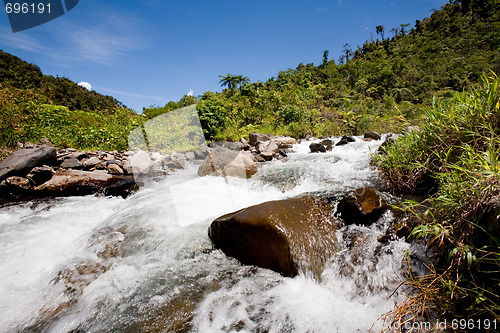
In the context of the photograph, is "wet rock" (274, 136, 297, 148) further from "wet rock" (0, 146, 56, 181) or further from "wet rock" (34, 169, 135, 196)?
"wet rock" (0, 146, 56, 181)

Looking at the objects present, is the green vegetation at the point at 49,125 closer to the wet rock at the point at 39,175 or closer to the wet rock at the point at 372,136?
the wet rock at the point at 39,175

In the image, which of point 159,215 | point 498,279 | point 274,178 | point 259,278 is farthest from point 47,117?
point 498,279

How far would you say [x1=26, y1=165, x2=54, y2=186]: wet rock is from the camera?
220 inches

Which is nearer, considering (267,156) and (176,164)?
(176,164)

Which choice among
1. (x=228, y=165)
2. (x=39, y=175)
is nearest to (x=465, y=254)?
(x=228, y=165)

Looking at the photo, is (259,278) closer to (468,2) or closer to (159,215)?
(159,215)

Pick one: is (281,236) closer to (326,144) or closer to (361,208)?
(361,208)

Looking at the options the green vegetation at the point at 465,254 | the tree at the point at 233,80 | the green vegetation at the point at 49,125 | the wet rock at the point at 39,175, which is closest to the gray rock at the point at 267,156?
the green vegetation at the point at 49,125


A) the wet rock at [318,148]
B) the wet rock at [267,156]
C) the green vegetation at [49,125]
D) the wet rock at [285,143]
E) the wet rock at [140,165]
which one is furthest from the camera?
the wet rock at [285,143]

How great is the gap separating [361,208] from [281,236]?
1.11m

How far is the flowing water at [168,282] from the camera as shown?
1793 millimetres

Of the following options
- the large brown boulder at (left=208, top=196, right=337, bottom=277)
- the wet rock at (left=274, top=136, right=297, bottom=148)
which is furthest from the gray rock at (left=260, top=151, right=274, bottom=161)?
the large brown boulder at (left=208, top=196, right=337, bottom=277)

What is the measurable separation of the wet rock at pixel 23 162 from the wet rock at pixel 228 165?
4460 mm

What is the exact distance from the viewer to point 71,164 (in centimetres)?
680
